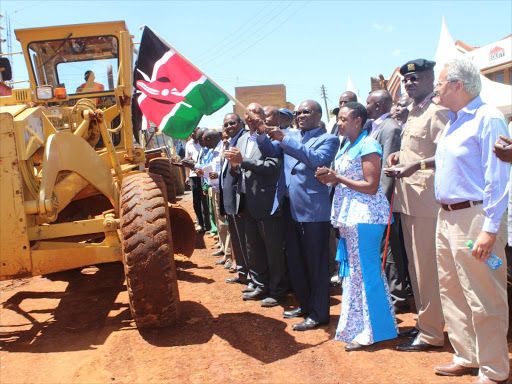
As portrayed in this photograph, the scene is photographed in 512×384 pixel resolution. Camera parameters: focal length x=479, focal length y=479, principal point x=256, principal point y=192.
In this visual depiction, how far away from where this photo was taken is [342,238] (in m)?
4.12

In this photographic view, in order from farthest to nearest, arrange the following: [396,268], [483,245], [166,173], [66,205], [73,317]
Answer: [166,173]
[73,317]
[396,268]
[66,205]
[483,245]

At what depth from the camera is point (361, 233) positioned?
3.90 metres

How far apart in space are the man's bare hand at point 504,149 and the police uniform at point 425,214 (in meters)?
0.96

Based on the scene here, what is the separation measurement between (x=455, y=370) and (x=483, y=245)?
1.02m

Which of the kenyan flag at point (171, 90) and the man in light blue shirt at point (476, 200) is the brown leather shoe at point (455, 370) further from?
the kenyan flag at point (171, 90)

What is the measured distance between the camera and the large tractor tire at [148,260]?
3963 millimetres

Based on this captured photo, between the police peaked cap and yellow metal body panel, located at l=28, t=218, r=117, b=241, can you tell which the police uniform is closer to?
the police peaked cap

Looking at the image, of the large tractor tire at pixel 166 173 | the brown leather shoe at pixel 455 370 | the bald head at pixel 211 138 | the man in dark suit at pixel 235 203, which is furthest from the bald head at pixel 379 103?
the large tractor tire at pixel 166 173

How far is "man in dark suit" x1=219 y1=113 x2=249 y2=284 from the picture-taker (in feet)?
19.0

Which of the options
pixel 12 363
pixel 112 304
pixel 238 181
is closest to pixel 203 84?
pixel 238 181

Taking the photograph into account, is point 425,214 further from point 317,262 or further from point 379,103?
point 379,103

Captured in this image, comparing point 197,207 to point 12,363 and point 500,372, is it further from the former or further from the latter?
point 500,372

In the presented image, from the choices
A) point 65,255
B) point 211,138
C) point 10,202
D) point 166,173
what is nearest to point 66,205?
point 65,255

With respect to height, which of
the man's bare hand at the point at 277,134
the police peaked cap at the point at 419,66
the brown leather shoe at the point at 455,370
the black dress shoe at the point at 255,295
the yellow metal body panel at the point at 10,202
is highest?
the police peaked cap at the point at 419,66
